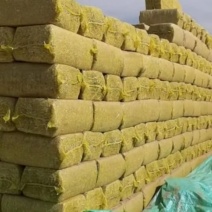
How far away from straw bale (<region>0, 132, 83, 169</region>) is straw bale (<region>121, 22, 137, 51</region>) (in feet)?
4.54

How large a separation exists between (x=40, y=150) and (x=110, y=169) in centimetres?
99

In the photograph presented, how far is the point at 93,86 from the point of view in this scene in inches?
147

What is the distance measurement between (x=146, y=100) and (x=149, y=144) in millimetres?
506

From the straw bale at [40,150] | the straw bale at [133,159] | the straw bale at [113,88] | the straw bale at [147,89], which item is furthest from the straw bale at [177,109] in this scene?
the straw bale at [40,150]

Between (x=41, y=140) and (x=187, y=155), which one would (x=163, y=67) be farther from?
(x=41, y=140)

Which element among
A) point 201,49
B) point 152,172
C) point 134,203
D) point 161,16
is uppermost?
point 161,16

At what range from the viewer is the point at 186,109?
701 cm

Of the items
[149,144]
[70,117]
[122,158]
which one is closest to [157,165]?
[149,144]

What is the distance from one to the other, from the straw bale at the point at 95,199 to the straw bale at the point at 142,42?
167 cm

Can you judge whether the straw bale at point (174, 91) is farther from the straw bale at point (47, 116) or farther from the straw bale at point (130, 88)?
the straw bale at point (47, 116)

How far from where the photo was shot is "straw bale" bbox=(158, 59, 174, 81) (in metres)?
5.65

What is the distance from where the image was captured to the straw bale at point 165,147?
569cm

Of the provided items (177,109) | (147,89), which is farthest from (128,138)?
(177,109)

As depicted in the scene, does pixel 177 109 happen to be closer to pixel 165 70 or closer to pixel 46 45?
pixel 165 70
